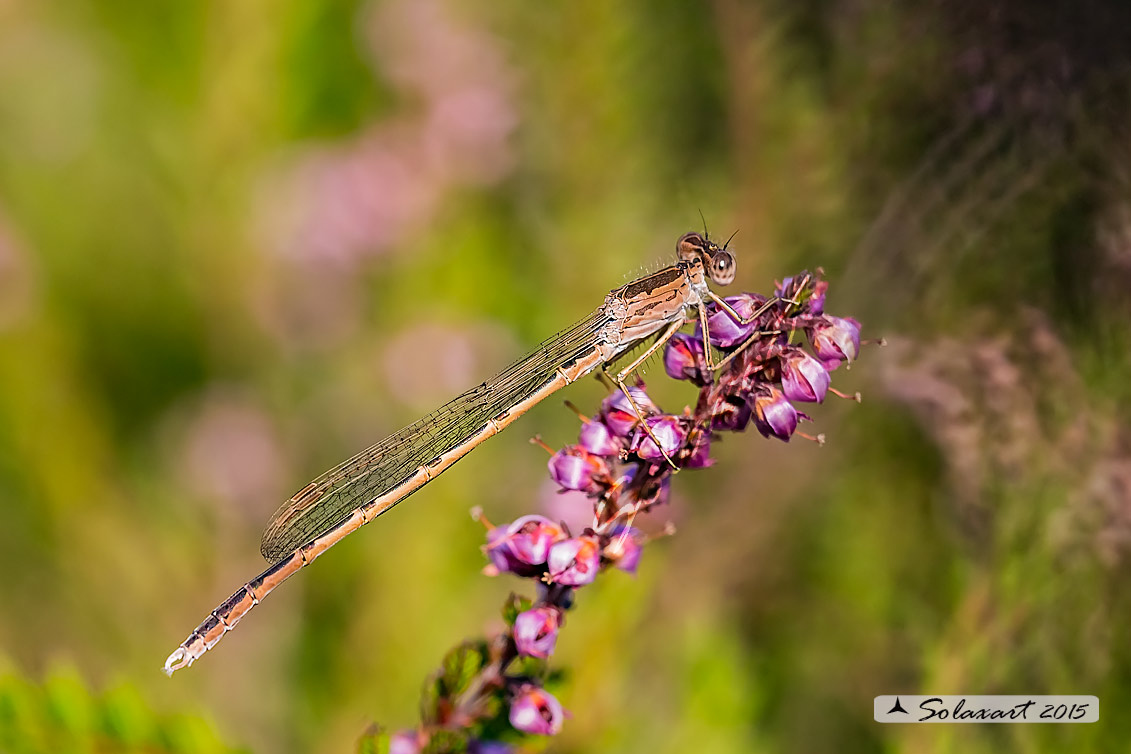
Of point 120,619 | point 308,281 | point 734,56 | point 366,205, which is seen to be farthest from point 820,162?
point 120,619

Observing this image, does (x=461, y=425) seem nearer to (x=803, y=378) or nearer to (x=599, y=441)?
(x=599, y=441)

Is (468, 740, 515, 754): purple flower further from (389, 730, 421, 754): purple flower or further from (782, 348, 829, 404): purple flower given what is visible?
(782, 348, 829, 404): purple flower

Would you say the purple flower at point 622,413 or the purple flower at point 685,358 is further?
the purple flower at point 685,358

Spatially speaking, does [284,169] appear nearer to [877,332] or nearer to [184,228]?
[184,228]

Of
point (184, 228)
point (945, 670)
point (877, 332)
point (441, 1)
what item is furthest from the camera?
point (441, 1)

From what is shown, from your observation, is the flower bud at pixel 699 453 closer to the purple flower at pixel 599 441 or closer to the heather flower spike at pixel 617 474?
the heather flower spike at pixel 617 474

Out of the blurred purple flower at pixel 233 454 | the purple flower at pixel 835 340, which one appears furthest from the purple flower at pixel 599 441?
the blurred purple flower at pixel 233 454

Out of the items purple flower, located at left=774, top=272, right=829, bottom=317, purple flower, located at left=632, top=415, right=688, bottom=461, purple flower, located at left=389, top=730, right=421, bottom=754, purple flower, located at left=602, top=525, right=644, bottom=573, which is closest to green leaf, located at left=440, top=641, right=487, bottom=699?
purple flower, located at left=389, top=730, right=421, bottom=754
